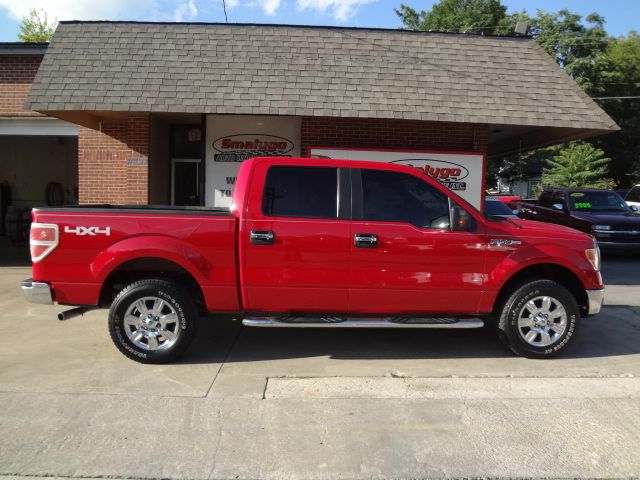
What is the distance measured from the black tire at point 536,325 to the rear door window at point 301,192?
2.00 metres

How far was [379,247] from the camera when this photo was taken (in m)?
4.94

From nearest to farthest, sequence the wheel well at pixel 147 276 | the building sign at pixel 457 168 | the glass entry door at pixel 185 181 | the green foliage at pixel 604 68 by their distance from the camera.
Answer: the wheel well at pixel 147 276, the building sign at pixel 457 168, the glass entry door at pixel 185 181, the green foliage at pixel 604 68

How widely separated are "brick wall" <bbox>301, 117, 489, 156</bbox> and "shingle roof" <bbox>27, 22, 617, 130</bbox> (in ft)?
2.83

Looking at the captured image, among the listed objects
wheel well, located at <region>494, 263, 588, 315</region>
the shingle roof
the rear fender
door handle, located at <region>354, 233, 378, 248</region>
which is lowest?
wheel well, located at <region>494, 263, 588, 315</region>

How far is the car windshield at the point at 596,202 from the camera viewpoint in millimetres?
13602

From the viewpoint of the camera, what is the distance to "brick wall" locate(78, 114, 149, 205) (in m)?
9.70

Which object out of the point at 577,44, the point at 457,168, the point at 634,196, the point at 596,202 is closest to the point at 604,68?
the point at 577,44

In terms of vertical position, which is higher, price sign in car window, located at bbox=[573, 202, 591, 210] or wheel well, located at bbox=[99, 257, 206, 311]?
price sign in car window, located at bbox=[573, 202, 591, 210]

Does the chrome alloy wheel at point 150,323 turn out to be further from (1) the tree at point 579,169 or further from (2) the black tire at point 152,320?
(1) the tree at point 579,169

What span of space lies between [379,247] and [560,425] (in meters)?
2.09

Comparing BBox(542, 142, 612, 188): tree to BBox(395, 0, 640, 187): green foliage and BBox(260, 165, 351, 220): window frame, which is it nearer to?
BBox(395, 0, 640, 187): green foliage

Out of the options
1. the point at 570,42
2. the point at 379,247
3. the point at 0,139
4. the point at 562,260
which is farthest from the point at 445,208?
the point at 570,42

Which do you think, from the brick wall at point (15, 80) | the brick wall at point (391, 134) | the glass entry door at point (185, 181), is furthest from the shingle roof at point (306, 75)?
the glass entry door at point (185, 181)

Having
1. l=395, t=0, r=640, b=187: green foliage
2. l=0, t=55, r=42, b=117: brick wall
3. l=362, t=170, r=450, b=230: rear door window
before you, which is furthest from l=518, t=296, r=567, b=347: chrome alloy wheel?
l=395, t=0, r=640, b=187: green foliage
